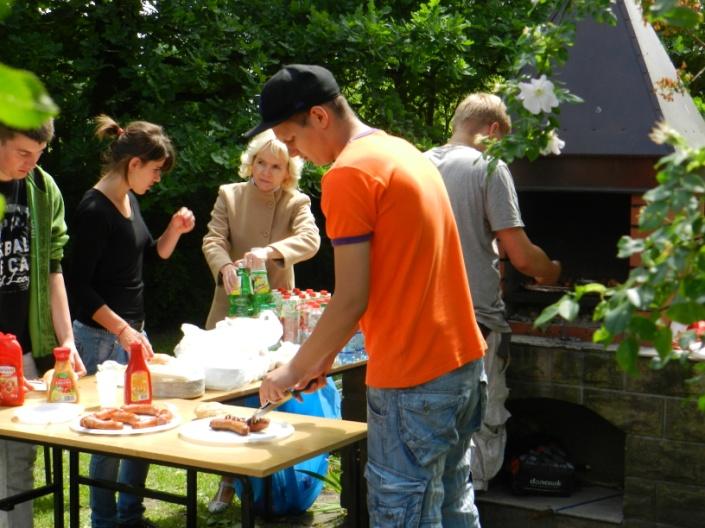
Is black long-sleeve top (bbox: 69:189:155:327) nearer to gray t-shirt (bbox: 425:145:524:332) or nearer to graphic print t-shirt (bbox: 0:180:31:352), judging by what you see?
graphic print t-shirt (bbox: 0:180:31:352)

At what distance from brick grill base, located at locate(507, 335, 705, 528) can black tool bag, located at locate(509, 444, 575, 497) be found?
14.0 inches

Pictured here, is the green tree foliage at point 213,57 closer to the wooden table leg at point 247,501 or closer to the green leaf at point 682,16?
the wooden table leg at point 247,501

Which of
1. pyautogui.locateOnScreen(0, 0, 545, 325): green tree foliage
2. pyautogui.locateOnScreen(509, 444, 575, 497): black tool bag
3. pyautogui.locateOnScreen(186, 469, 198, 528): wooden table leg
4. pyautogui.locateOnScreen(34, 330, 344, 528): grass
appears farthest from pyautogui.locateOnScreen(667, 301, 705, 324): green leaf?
pyautogui.locateOnScreen(0, 0, 545, 325): green tree foliage

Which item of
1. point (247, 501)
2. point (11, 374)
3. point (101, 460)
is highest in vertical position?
point (11, 374)

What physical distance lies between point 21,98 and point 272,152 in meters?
4.44

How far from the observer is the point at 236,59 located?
8.91m

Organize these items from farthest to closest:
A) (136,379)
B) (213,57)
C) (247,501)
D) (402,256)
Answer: (213,57)
(136,379)
(247,501)
(402,256)

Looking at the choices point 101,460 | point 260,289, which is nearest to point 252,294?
point 260,289

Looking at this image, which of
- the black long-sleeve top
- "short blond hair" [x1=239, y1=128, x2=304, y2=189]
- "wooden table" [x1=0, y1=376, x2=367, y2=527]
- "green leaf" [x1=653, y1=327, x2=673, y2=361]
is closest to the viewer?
"green leaf" [x1=653, y1=327, x2=673, y2=361]

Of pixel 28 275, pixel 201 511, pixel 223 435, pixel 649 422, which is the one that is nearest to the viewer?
pixel 223 435

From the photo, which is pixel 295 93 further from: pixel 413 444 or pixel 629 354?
pixel 629 354

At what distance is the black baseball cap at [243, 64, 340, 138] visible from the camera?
2770mm

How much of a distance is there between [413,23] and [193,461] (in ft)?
21.0

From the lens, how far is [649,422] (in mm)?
4715
